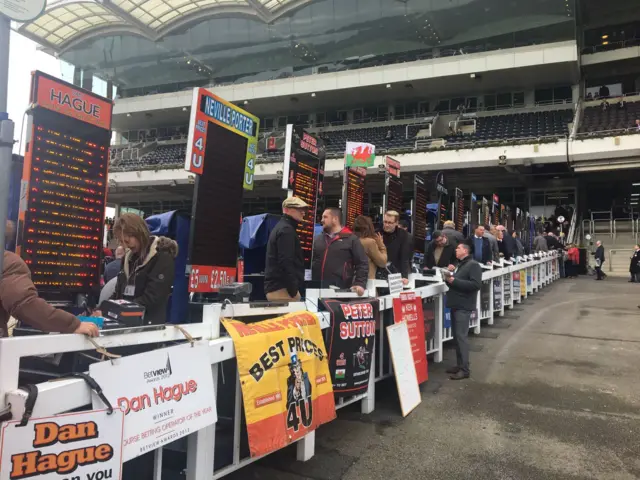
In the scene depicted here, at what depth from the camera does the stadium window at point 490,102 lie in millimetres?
30075

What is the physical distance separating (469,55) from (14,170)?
28.5m

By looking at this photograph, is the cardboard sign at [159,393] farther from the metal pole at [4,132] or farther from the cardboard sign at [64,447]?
the metal pole at [4,132]

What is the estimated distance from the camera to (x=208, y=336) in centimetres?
274

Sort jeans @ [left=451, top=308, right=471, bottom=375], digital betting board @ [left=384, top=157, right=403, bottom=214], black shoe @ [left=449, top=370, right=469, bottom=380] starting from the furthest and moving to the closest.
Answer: digital betting board @ [left=384, top=157, right=403, bottom=214], jeans @ [left=451, top=308, right=471, bottom=375], black shoe @ [left=449, top=370, right=469, bottom=380]

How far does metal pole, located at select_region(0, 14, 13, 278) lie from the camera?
1.78 m

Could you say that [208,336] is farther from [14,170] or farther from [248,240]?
[248,240]

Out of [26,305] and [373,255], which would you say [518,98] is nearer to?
[373,255]

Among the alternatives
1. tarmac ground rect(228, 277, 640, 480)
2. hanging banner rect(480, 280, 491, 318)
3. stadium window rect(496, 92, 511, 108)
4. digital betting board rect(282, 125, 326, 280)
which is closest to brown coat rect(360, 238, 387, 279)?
digital betting board rect(282, 125, 326, 280)

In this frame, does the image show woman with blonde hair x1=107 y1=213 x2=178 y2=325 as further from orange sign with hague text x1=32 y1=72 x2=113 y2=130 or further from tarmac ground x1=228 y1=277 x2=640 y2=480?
tarmac ground x1=228 y1=277 x2=640 y2=480

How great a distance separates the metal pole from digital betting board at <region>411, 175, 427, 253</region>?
7.63m

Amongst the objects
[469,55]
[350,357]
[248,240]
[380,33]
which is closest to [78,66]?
[380,33]

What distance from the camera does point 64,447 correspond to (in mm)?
1722

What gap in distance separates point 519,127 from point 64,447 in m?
28.3

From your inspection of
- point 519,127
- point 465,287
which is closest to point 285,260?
point 465,287
